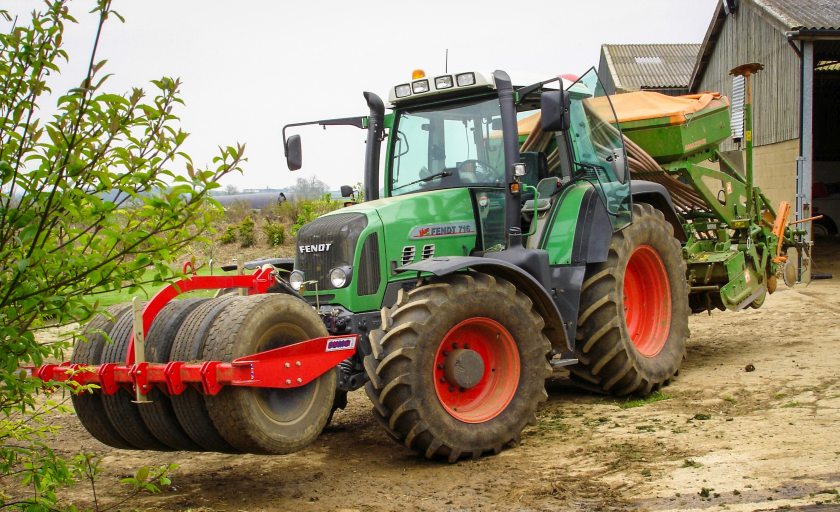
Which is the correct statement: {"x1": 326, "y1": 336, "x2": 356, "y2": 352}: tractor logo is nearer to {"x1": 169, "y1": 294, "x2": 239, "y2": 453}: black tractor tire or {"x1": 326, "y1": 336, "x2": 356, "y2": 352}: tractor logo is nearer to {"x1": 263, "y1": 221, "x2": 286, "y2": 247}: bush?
{"x1": 169, "y1": 294, "x2": 239, "y2": 453}: black tractor tire

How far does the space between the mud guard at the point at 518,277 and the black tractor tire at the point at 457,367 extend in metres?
0.11

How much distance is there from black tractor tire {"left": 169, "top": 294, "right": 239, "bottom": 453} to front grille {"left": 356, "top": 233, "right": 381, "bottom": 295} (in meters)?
1.38

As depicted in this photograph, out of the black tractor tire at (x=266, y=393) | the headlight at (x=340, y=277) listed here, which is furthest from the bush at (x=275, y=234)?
the black tractor tire at (x=266, y=393)

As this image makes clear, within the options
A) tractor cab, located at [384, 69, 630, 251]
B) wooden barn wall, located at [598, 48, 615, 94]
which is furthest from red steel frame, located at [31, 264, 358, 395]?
wooden barn wall, located at [598, 48, 615, 94]

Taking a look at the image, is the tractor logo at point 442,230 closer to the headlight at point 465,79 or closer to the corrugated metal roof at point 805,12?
the headlight at point 465,79

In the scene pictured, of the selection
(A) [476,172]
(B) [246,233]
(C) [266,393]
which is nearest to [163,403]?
(C) [266,393]

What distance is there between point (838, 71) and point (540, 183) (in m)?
18.6

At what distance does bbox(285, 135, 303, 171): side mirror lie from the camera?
698cm

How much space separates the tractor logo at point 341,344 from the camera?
Answer: 5.66 meters

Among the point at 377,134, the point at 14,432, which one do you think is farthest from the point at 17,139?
the point at 377,134

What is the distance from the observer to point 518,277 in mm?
6598

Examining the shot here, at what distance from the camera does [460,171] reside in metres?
7.24

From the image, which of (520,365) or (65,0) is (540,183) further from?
(65,0)

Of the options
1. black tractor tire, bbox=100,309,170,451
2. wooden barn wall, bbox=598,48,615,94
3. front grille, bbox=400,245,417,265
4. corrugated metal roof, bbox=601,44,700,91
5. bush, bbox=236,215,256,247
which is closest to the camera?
black tractor tire, bbox=100,309,170,451
